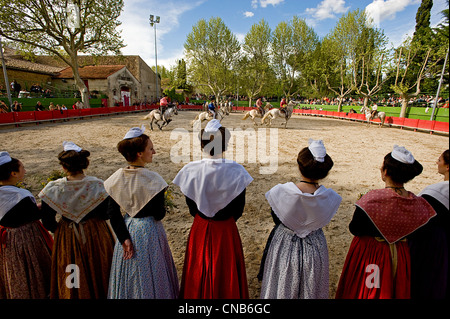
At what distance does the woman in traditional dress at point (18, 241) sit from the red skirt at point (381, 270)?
2770 millimetres

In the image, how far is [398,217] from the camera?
1.67m

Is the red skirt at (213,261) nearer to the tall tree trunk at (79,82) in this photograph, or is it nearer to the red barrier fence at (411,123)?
the red barrier fence at (411,123)

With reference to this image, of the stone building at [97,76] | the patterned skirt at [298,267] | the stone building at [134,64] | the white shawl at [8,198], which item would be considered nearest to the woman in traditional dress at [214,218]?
the patterned skirt at [298,267]

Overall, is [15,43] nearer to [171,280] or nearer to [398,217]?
[171,280]

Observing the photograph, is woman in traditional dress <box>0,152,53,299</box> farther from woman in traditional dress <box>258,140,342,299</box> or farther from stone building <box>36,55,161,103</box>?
stone building <box>36,55,161,103</box>

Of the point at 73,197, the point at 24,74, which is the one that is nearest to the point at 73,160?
the point at 73,197

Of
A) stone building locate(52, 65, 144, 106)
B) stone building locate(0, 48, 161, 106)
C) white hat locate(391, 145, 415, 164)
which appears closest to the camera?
white hat locate(391, 145, 415, 164)

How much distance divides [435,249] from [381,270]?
1.51 feet

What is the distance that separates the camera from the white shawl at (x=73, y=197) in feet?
6.24

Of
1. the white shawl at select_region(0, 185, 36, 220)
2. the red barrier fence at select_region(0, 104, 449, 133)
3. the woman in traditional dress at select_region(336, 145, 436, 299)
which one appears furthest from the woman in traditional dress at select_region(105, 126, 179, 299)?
the red barrier fence at select_region(0, 104, 449, 133)

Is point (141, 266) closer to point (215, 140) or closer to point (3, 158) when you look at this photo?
point (215, 140)

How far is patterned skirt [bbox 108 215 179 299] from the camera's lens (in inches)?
70.9

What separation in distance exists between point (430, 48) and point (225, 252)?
21.8 meters
